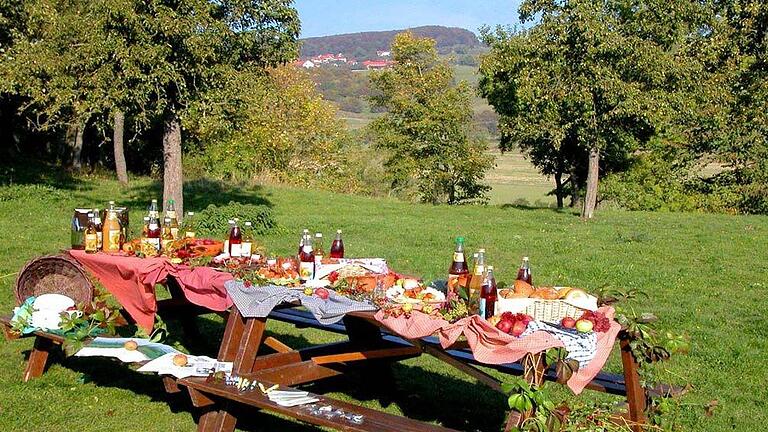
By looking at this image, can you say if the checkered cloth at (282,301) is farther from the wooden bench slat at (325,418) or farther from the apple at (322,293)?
the wooden bench slat at (325,418)

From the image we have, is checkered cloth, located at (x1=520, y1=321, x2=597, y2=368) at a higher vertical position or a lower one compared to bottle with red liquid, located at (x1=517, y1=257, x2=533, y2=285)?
lower

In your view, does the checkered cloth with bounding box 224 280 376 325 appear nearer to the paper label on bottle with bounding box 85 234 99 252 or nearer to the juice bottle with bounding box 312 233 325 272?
the juice bottle with bounding box 312 233 325 272

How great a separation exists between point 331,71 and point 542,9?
106666 mm

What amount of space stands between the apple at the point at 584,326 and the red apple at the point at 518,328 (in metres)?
0.24

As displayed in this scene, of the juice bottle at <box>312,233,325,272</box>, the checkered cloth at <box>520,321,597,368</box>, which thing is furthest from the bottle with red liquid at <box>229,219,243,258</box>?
the checkered cloth at <box>520,321,597,368</box>

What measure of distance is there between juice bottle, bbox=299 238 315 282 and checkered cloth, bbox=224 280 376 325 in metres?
0.23

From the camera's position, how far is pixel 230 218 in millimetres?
15539

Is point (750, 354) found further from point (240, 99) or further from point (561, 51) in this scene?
point (561, 51)

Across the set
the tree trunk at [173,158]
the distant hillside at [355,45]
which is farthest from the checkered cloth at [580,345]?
the distant hillside at [355,45]

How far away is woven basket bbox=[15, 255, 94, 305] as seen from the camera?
6.49 m

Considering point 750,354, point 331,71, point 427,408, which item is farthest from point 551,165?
point 331,71

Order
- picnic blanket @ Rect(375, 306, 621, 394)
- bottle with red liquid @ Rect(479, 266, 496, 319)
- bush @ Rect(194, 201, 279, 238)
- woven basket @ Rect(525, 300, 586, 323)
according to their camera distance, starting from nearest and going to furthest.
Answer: picnic blanket @ Rect(375, 306, 621, 394), woven basket @ Rect(525, 300, 586, 323), bottle with red liquid @ Rect(479, 266, 496, 319), bush @ Rect(194, 201, 279, 238)

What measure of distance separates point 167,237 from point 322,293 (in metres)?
2.09

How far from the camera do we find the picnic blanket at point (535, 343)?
388 cm
